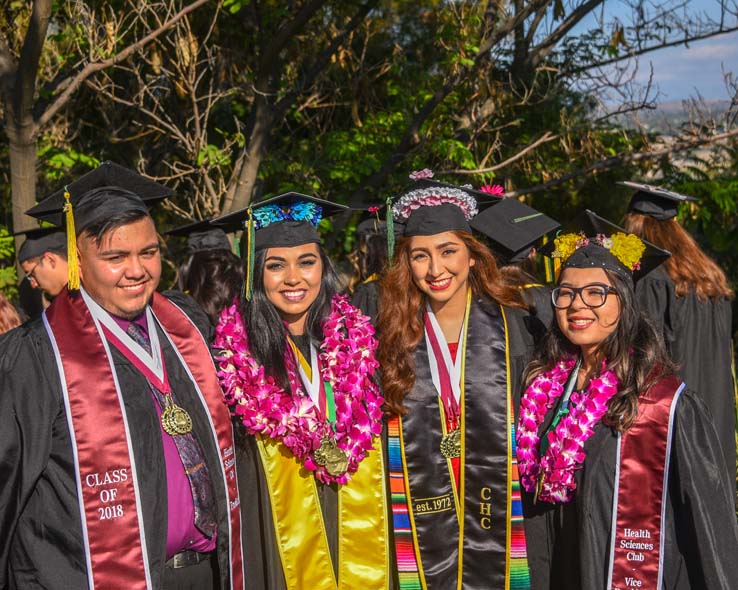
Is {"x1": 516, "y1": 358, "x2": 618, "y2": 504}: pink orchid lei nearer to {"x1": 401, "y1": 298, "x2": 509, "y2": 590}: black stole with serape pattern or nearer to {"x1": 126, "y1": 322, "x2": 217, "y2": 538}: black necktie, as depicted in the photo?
{"x1": 401, "y1": 298, "x2": 509, "y2": 590}: black stole with serape pattern

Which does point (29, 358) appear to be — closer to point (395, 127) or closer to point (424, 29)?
point (395, 127)

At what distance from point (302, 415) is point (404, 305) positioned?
2.52 ft

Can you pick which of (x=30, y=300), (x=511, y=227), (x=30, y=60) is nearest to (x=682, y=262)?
(x=511, y=227)

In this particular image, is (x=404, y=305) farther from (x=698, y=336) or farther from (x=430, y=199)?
(x=698, y=336)

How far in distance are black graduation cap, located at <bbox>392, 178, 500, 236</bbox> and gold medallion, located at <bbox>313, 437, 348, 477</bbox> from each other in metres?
1.05

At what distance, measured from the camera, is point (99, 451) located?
260 centimetres

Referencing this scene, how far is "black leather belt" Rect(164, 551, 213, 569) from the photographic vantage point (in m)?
2.80

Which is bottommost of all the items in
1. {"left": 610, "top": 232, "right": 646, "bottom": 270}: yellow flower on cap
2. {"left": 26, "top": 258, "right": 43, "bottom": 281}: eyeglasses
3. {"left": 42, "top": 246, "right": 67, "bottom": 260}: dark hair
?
{"left": 610, "top": 232, "right": 646, "bottom": 270}: yellow flower on cap

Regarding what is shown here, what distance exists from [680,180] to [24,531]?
8.02 m

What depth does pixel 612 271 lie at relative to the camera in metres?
3.12

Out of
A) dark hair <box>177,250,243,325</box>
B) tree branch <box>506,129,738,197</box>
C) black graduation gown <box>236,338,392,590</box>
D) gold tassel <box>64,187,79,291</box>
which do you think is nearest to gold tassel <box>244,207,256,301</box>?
black graduation gown <box>236,338,392,590</box>

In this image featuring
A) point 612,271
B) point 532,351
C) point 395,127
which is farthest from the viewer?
point 395,127

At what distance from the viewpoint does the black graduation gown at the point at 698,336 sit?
4.93m

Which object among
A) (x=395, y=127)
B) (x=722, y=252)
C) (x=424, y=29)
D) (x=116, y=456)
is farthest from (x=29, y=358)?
(x=722, y=252)
